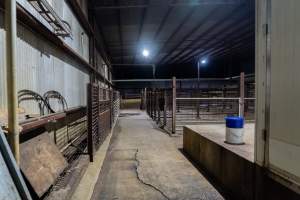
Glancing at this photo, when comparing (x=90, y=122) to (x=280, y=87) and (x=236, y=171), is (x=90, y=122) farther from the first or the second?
(x=280, y=87)

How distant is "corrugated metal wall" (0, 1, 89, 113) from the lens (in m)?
2.13

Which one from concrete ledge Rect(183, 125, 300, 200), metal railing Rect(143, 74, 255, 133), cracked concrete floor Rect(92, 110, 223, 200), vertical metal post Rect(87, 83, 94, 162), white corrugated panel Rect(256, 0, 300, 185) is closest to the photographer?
white corrugated panel Rect(256, 0, 300, 185)

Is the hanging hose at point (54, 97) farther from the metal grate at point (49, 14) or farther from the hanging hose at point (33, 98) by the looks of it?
the metal grate at point (49, 14)

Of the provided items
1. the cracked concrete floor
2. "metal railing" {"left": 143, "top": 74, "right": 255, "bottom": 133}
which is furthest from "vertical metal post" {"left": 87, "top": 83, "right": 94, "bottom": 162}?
"metal railing" {"left": 143, "top": 74, "right": 255, "bottom": 133}

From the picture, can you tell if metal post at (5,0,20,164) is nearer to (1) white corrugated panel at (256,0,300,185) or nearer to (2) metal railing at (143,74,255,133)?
(1) white corrugated panel at (256,0,300,185)

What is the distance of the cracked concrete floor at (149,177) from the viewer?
2516 millimetres

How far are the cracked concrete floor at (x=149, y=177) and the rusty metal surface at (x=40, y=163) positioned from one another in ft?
1.87

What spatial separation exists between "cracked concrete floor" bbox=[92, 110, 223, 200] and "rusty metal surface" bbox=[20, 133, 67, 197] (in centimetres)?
57

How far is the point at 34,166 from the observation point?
1892mm

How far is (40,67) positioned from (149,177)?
76.2 inches

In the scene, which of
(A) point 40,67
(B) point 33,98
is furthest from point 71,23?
(B) point 33,98

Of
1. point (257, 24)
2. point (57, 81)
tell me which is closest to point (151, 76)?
point (57, 81)

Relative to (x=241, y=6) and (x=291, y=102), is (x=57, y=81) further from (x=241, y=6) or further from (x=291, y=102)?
(x=241, y=6)

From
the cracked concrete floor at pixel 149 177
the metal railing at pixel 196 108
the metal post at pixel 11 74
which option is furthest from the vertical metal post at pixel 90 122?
the metal railing at pixel 196 108
